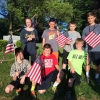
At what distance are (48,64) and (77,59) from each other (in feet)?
2.84

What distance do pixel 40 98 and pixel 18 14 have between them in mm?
31333

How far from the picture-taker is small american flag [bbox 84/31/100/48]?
744 centimetres

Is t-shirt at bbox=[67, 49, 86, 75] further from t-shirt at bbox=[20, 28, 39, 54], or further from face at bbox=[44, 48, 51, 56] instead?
t-shirt at bbox=[20, 28, 39, 54]

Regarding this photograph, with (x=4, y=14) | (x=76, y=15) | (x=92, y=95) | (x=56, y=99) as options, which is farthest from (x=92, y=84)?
(x=76, y=15)

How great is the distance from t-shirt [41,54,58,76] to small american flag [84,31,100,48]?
1463 millimetres

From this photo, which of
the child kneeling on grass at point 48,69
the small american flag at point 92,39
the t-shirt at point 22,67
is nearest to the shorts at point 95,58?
the small american flag at point 92,39

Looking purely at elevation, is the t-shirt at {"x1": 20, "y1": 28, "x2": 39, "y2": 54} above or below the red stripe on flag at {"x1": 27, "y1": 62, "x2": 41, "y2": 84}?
above

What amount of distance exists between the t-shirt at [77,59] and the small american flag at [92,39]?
735 mm

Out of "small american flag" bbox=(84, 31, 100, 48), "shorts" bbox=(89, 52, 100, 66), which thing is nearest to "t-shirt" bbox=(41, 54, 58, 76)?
"small american flag" bbox=(84, 31, 100, 48)

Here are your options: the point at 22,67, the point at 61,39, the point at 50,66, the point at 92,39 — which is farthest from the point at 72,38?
the point at 22,67

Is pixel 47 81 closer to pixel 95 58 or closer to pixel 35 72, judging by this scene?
pixel 35 72

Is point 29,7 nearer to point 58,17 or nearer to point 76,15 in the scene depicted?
point 58,17

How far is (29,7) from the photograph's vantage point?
39.8 meters

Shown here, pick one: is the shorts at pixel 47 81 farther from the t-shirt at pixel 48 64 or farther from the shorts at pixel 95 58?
the shorts at pixel 95 58
